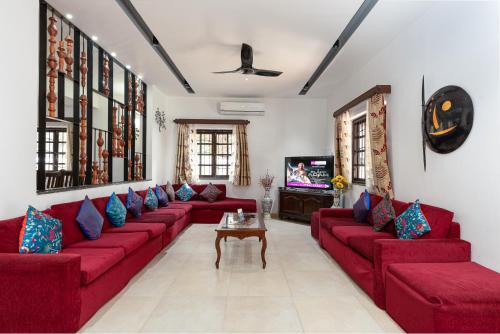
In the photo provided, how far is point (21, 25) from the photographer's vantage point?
8.48 ft

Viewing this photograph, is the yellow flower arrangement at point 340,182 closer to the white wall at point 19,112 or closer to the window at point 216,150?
the window at point 216,150

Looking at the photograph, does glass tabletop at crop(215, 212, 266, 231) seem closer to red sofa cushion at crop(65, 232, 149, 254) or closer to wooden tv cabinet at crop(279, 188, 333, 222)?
red sofa cushion at crop(65, 232, 149, 254)

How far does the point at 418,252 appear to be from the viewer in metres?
2.47

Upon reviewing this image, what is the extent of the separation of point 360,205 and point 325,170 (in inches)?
86.0

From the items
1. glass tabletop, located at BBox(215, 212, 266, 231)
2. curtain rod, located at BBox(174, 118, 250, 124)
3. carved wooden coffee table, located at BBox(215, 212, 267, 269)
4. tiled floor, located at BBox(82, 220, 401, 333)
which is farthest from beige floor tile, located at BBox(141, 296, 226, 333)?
curtain rod, located at BBox(174, 118, 250, 124)

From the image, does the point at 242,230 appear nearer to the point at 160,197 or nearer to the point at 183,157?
the point at 160,197

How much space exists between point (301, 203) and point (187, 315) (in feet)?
14.3

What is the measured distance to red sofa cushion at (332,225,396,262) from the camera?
2.82 m

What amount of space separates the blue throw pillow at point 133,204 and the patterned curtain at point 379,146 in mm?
3631

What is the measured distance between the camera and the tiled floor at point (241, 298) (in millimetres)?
2209

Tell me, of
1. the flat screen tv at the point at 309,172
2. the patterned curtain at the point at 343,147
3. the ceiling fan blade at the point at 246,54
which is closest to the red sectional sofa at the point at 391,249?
the patterned curtain at the point at 343,147

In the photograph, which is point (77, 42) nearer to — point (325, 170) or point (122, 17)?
point (122, 17)

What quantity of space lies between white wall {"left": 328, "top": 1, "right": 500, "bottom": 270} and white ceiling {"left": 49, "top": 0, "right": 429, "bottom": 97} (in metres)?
0.39

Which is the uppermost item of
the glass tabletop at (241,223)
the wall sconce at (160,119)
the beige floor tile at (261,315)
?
the wall sconce at (160,119)
